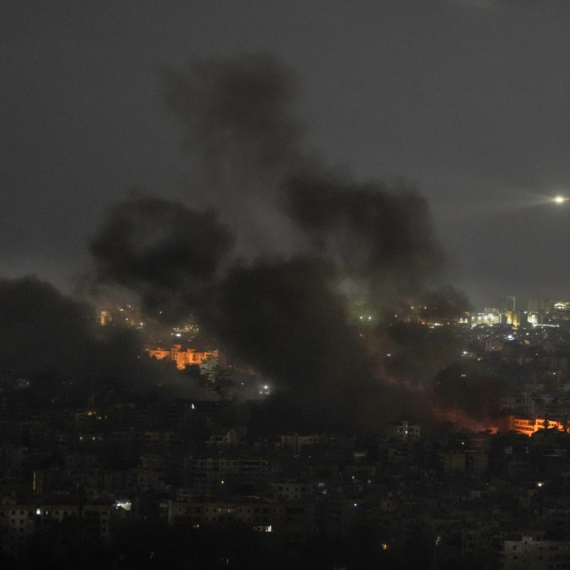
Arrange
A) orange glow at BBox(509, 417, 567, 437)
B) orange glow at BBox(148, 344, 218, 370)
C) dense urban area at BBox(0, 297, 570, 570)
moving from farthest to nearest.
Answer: orange glow at BBox(148, 344, 218, 370)
orange glow at BBox(509, 417, 567, 437)
dense urban area at BBox(0, 297, 570, 570)

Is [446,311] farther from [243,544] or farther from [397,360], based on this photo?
[243,544]

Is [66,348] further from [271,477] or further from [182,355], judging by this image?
[271,477]

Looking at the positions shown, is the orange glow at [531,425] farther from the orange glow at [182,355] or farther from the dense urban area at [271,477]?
the orange glow at [182,355]

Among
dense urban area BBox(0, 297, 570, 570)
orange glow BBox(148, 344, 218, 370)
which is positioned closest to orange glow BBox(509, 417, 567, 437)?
dense urban area BBox(0, 297, 570, 570)

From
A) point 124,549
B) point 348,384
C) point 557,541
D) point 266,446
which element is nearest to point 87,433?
point 266,446

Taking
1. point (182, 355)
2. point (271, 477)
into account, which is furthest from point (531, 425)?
point (182, 355)

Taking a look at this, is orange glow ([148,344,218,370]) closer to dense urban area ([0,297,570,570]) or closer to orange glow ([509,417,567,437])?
dense urban area ([0,297,570,570])

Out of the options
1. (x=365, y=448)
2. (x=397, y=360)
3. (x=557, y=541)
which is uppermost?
(x=397, y=360)

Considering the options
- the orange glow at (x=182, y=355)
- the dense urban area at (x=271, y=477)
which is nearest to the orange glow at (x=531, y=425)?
the dense urban area at (x=271, y=477)
